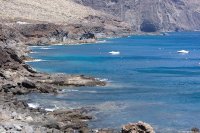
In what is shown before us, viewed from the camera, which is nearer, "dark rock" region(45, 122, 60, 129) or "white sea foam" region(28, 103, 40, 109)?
"dark rock" region(45, 122, 60, 129)

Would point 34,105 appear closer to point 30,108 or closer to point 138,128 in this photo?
point 30,108

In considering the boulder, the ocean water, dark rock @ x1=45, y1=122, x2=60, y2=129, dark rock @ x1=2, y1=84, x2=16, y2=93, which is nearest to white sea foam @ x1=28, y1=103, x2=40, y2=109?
the ocean water

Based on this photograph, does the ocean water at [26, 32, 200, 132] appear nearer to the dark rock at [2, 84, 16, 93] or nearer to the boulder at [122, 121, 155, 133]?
the dark rock at [2, 84, 16, 93]

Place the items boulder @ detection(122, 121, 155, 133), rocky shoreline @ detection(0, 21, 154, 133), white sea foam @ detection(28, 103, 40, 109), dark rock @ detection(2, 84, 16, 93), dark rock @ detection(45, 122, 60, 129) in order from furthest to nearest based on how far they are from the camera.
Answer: dark rock @ detection(2, 84, 16, 93)
white sea foam @ detection(28, 103, 40, 109)
dark rock @ detection(45, 122, 60, 129)
rocky shoreline @ detection(0, 21, 154, 133)
boulder @ detection(122, 121, 155, 133)

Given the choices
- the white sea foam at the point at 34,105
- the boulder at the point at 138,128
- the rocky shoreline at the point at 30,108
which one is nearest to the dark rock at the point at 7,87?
the rocky shoreline at the point at 30,108

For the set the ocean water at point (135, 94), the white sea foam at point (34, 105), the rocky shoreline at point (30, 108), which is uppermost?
the rocky shoreline at point (30, 108)

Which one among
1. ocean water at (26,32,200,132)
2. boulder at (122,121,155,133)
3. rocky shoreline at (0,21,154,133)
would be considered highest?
boulder at (122,121,155,133)

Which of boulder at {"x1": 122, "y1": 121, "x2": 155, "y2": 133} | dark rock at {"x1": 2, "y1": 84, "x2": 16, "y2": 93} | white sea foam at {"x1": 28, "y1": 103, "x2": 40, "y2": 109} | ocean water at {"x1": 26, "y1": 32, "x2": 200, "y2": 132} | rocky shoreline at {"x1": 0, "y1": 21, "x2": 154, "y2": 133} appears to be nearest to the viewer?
boulder at {"x1": 122, "y1": 121, "x2": 155, "y2": 133}

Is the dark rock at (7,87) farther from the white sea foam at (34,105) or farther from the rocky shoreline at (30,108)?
the white sea foam at (34,105)

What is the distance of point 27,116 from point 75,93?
20.9m

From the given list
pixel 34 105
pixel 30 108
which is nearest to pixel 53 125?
pixel 30 108

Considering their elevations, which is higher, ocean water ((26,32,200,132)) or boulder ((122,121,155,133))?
boulder ((122,121,155,133))

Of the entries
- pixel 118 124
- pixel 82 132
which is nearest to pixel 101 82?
pixel 118 124

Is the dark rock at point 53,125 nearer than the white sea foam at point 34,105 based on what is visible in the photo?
Yes
